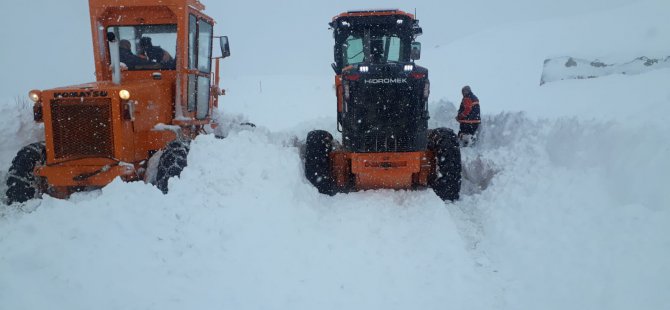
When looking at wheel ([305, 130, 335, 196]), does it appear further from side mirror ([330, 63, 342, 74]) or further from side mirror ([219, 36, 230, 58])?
side mirror ([219, 36, 230, 58])

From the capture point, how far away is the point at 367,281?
389 centimetres

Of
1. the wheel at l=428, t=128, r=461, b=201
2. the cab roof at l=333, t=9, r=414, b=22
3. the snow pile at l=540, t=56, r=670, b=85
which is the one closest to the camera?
the wheel at l=428, t=128, r=461, b=201

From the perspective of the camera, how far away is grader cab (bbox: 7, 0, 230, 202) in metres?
5.73

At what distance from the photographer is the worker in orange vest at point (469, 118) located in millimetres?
8352

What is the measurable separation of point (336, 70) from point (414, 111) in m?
2.15

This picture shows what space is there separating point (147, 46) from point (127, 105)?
151 cm

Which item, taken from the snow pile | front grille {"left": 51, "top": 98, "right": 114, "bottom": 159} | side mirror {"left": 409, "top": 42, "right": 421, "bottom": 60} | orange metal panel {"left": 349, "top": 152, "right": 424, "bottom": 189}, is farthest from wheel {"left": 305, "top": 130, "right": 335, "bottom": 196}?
the snow pile

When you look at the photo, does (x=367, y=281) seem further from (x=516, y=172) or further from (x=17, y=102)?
(x=17, y=102)

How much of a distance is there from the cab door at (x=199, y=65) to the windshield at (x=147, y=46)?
289mm

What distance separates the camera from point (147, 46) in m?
7.03

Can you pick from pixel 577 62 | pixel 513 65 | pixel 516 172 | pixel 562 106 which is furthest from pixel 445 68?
pixel 516 172

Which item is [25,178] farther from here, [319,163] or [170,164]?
[319,163]

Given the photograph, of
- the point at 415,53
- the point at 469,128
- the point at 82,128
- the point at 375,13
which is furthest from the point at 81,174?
the point at 469,128

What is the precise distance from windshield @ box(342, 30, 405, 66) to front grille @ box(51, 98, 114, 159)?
12.5ft
